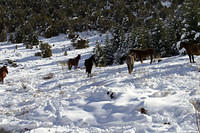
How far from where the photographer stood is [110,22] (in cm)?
5162

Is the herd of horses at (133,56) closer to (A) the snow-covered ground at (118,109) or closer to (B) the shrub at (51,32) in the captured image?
(A) the snow-covered ground at (118,109)

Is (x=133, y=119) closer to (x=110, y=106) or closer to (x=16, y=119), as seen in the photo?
(x=110, y=106)

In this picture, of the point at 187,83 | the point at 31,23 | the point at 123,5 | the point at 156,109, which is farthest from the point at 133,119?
the point at 123,5

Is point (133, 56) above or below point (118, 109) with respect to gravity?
above

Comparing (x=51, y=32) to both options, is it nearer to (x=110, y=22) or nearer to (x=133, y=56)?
(x=110, y=22)

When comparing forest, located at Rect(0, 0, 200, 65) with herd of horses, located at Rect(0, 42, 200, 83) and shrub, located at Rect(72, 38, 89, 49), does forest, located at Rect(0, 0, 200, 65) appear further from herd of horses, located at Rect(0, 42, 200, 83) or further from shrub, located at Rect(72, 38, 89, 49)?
herd of horses, located at Rect(0, 42, 200, 83)

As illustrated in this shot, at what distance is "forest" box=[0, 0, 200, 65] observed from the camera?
32125 millimetres

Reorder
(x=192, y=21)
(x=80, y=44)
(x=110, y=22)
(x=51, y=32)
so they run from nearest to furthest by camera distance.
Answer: (x=192, y=21), (x=80, y=44), (x=51, y=32), (x=110, y=22)

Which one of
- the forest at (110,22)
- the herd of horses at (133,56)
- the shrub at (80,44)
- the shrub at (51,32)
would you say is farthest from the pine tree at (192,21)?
the shrub at (51,32)

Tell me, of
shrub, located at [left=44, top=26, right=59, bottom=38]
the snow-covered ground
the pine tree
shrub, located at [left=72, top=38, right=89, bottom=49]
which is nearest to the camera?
the snow-covered ground

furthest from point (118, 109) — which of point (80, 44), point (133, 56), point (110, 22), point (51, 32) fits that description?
point (110, 22)

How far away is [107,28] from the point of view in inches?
1993

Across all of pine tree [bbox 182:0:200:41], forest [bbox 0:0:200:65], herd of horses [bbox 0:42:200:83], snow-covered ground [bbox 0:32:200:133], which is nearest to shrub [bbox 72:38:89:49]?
forest [bbox 0:0:200:65]

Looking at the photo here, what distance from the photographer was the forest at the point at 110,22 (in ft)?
105
